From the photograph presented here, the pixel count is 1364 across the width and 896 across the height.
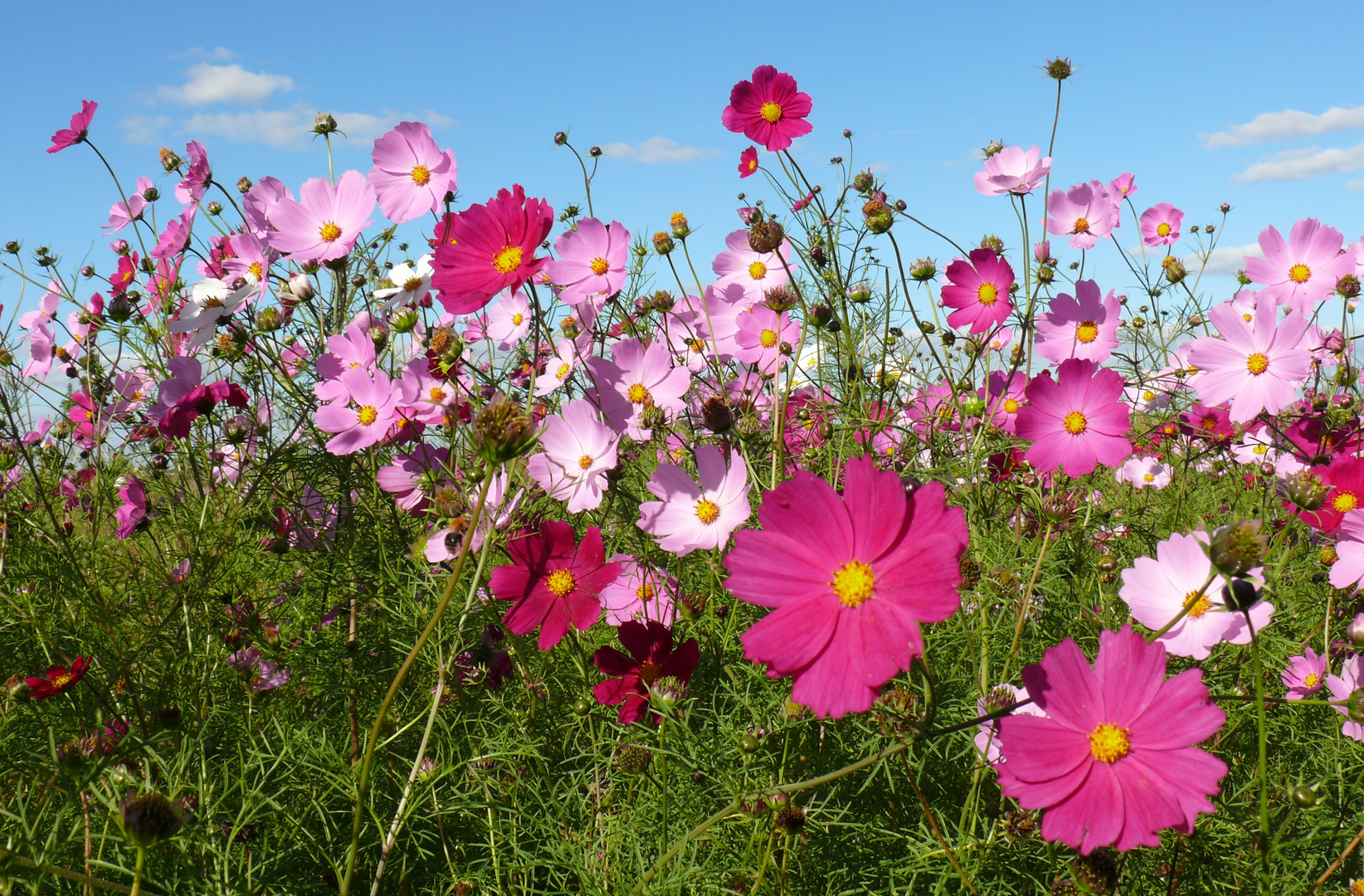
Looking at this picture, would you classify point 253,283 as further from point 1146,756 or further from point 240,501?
point 1146,756

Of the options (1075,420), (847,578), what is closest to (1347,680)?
(1075,420)

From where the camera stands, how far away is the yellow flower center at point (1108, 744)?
0.65 m

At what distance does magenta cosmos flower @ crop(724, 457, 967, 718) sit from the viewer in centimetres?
58

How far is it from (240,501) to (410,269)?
559 mm

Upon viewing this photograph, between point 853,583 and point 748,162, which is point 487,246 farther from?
point 748,162

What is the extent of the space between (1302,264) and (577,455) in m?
1.54

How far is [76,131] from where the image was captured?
5.82ft

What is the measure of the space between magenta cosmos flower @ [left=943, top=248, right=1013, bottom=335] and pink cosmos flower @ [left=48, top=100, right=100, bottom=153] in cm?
183

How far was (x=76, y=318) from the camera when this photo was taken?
214 centimetres

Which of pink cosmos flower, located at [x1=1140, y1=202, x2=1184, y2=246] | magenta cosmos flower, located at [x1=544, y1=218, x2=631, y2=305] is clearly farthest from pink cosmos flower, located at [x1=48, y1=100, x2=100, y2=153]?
pink cosmos flower, located at [x1=1140, y1=202, x2=1184, y2=246]

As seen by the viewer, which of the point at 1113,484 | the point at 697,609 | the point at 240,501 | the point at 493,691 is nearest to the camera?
the point at 697,609

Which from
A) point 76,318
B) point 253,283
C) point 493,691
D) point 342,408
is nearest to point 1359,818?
point 493,691

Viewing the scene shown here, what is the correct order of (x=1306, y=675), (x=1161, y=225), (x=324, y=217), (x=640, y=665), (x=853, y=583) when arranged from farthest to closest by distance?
(x=1161, y=225) → (x=324, y=217) → (x=1306, y=675) → (x=640, y=665) → (x=853, y=583)

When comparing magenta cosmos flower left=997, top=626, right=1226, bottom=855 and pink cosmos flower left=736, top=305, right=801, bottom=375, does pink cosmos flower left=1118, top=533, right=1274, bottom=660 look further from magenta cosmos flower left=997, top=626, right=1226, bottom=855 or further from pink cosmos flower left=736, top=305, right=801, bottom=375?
pink cosmos flower left=736, top=305, right=801, bottom=375
